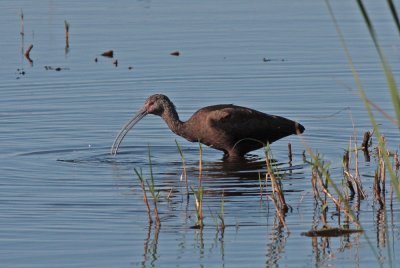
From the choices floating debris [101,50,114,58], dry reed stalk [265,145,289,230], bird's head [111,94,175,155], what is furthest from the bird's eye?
floating debris [101,50,114,58]

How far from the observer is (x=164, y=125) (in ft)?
44.7

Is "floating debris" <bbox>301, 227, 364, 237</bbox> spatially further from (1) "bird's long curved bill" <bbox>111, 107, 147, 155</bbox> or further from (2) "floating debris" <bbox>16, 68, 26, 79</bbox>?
(2) "floating debris" <bbox>16, 68, 26, 79</bbox>

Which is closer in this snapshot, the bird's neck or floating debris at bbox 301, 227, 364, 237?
floating debris at bbox 301, 227, 364, 237

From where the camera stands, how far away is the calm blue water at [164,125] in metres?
7.40

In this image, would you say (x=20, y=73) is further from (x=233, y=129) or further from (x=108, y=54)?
(x=233, y=129)

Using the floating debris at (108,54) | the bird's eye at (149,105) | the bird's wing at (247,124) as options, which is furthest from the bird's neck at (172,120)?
the floating debris at (108,54)

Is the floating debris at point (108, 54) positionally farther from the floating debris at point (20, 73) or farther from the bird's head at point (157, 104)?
the bird's head at point (157, 104)

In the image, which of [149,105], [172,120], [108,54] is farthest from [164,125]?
[108,54]

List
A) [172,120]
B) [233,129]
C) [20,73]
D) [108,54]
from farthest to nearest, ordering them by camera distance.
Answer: [108,54], [20,73], [172,120], [233,129]

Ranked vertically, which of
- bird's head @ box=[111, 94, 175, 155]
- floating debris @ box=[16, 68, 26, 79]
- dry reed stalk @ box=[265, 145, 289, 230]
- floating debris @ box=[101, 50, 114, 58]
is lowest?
dry reed stalk @ box=[265, 145, 289, 230]

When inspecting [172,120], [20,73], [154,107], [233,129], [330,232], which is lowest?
[330,232]

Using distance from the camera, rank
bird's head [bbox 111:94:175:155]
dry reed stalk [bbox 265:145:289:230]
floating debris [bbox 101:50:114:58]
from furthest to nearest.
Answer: floating debris [bbox 101:50:114:58], bird's head [bbox 111:94:175:155], dry reed stalk [bbox 265:145:289:230]

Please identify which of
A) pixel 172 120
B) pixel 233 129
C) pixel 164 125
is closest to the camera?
pixel 233 129

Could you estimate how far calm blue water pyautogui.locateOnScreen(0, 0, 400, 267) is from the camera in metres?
7.40
